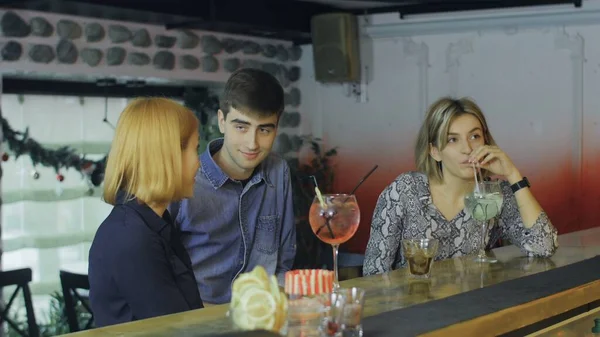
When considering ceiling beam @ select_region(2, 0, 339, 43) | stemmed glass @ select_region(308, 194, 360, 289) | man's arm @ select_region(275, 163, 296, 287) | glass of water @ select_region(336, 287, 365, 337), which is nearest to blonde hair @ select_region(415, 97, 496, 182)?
man's arm @ select_region(275, 163, 296, 287)

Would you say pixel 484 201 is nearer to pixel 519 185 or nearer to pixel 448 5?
pixel 519 185

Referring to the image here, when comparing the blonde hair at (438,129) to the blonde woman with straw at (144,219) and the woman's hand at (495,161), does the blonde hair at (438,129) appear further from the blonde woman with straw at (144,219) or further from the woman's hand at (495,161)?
the blonde woman with straw at (144,219)

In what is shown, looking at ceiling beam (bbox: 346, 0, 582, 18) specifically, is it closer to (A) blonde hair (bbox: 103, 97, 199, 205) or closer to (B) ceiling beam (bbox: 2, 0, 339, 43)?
(B) ceiling beam (bbox: 2, 0, 339, 43)

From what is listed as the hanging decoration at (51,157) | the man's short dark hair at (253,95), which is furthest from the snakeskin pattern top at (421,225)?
the hanging decoration at (51,157)

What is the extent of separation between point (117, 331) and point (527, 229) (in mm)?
1608

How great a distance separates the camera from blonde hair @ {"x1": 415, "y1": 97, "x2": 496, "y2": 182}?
3025 millimetres

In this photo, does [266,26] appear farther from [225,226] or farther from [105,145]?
[225,226]

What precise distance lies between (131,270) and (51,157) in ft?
11.7

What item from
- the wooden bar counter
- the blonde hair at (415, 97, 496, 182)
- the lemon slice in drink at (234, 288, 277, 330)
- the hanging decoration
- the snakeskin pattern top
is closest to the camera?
the lemon slice in drink at (234, 288, 277, 330)

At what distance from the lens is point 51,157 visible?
525 cm

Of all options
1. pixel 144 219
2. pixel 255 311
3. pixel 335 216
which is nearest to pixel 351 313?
pixel 255 311

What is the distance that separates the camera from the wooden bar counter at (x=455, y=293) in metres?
1.73

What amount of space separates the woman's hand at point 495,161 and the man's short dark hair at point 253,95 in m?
0.72

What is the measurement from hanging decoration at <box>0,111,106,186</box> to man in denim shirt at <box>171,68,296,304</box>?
2.51 meters
